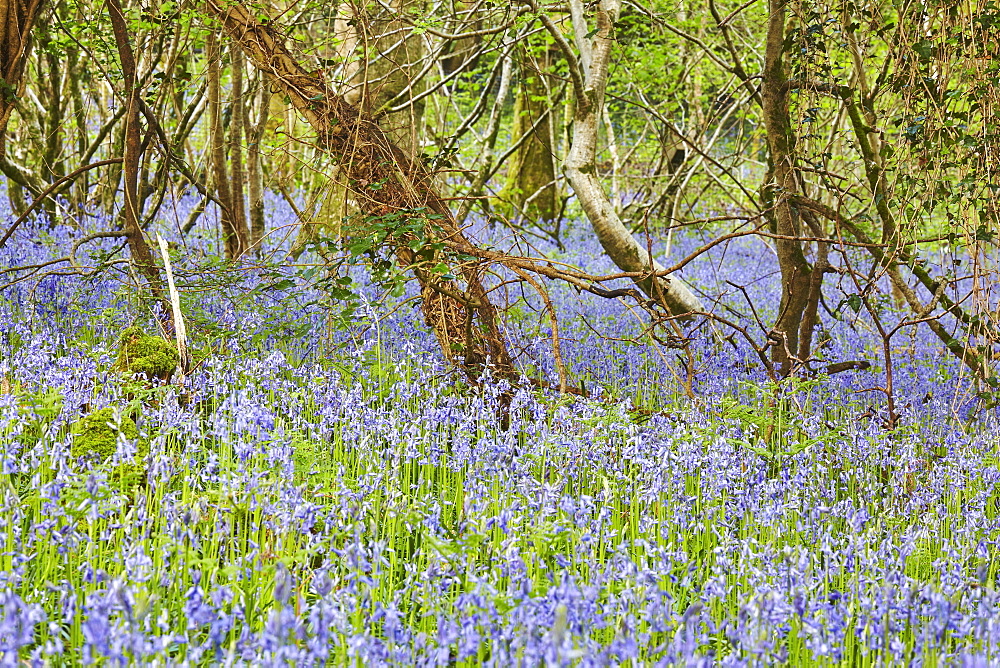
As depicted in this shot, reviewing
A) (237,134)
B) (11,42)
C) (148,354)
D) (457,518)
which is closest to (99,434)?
(148,354)

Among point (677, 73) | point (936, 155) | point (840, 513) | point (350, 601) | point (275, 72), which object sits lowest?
point (350, 601)

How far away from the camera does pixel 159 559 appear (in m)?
2.31

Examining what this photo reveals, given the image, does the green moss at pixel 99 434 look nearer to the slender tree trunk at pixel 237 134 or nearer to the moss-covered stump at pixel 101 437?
the moss-covered stump at pixel 101 437

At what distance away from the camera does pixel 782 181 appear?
5195 millimetres

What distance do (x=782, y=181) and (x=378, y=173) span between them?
2.28 metres

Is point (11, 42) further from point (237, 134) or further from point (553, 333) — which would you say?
point (553, 333)

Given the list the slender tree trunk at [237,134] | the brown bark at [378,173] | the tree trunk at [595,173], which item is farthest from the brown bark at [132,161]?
the tree trunk at [595,173]

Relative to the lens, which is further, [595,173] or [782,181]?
[595,173]

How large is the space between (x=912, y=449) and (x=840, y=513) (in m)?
0.83

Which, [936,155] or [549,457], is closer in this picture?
[549,457]

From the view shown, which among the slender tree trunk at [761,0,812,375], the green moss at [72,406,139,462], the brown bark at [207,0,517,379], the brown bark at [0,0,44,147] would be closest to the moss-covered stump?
the green moss at [72,406,139,462]

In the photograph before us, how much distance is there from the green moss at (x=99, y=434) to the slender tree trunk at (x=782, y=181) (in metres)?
3.39

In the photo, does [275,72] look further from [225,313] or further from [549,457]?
[549,457]

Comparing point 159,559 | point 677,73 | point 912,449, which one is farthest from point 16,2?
point 677,73
